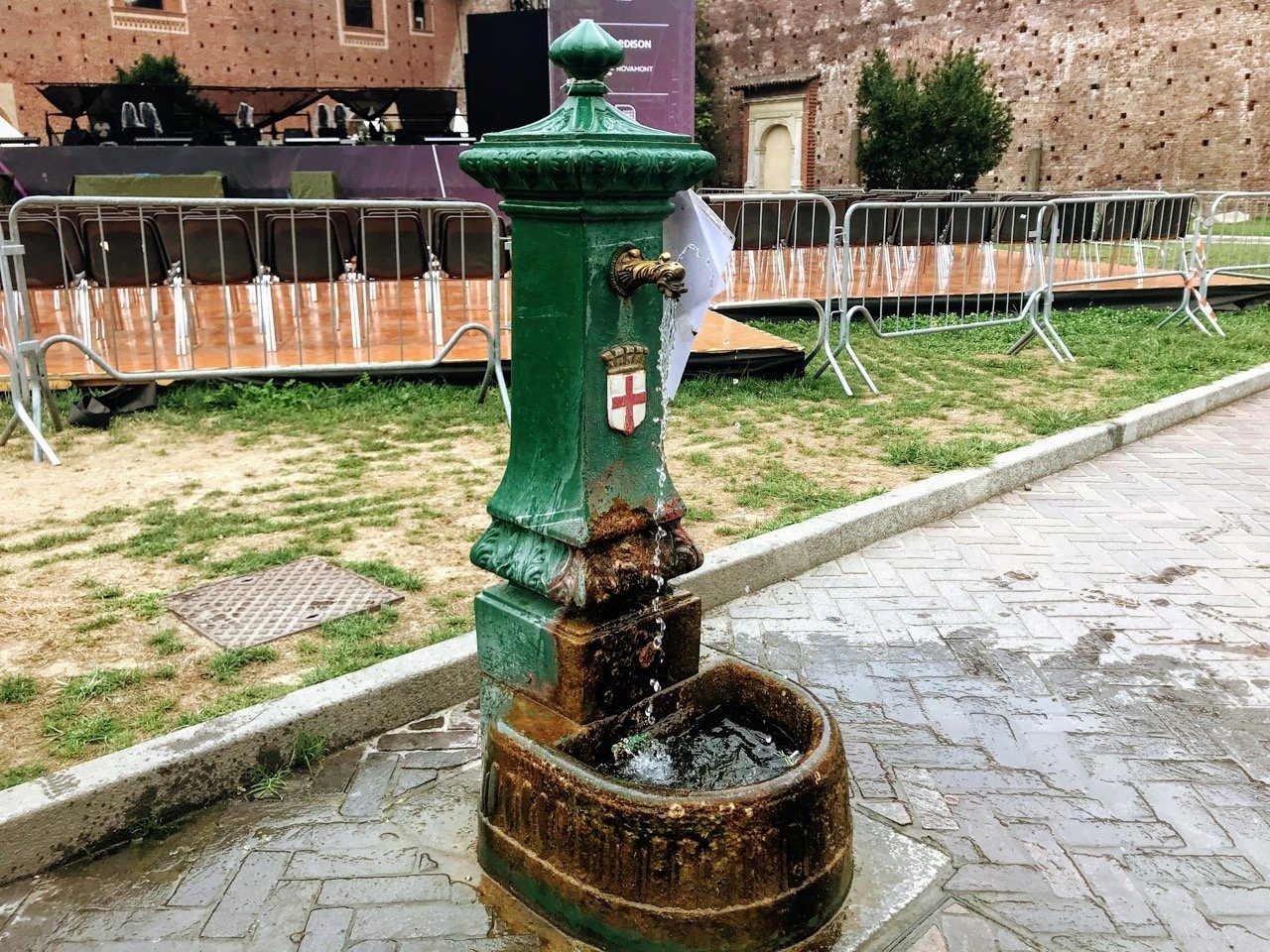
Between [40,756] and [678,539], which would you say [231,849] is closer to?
[40,756]

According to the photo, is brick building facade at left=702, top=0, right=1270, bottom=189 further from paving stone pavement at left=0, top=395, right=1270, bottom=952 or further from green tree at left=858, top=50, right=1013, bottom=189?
paving stone pavement at left=0, top=395, right=1270, bottom=952

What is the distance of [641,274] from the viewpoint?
213 centimetres

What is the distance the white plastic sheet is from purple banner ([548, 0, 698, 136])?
5.28 m

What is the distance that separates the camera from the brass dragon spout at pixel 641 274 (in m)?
2.11

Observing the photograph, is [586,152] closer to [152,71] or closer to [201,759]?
[201,759]

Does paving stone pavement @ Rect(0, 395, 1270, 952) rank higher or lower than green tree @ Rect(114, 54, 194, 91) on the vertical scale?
lower

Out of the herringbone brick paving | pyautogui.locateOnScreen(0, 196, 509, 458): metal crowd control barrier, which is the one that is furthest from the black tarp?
the herringbone brick paving

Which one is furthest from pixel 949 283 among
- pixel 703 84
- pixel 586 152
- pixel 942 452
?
pixel 703 84

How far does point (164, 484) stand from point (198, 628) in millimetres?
1795

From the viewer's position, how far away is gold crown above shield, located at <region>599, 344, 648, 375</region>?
2.20 m

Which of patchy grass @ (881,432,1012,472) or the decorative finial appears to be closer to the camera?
the decorative finial

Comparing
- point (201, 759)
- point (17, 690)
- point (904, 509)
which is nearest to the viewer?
point (201, 759)

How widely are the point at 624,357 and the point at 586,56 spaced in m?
0.61

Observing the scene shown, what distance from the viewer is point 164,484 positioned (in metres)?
4.94
